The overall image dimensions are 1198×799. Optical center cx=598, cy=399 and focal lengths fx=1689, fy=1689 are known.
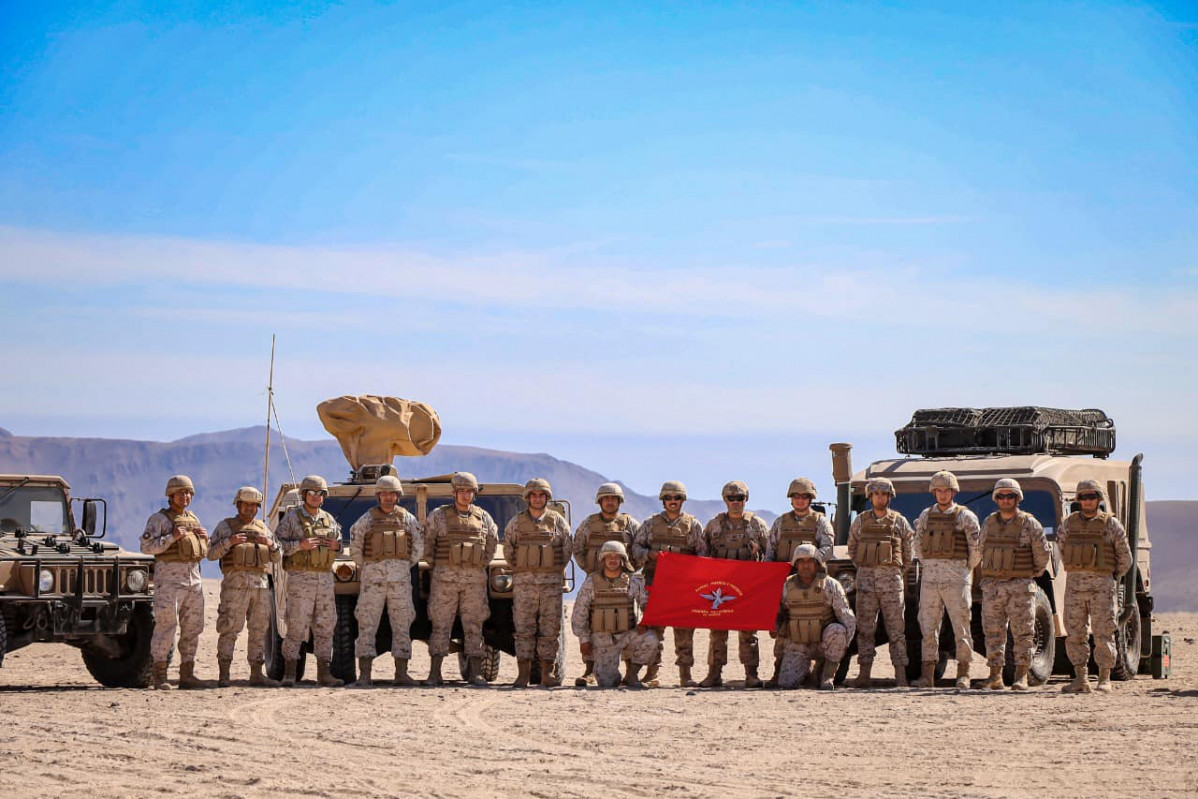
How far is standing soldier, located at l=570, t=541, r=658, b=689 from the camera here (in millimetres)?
13812

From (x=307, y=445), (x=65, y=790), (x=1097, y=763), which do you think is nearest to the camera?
(x=65, y=790)

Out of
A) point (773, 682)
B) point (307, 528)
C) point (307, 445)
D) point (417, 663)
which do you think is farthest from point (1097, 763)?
point (307, 445)

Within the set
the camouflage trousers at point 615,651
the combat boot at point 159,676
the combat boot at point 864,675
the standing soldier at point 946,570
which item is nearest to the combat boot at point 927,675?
the standing soldier at point 946,570

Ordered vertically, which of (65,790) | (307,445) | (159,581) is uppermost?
(307,445)

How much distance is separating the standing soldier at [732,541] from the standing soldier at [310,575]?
3124 mm

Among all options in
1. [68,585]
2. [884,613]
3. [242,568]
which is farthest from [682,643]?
[68,585]

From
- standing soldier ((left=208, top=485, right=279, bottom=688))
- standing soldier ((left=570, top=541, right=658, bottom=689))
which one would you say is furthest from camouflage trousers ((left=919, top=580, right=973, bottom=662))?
standing soldier ((left=208, top=485, right=279, bottom=688))

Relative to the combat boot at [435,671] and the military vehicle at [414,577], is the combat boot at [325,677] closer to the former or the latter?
the military vehicle at [414,577]

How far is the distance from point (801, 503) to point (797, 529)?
22 cm

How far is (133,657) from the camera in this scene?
46.3 feet

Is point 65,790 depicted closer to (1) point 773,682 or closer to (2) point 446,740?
(2) point 446,740

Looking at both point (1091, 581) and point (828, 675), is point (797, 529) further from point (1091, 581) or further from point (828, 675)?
point (1091, 581)

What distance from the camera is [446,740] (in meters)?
10.1

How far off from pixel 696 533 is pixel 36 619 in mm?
5395
